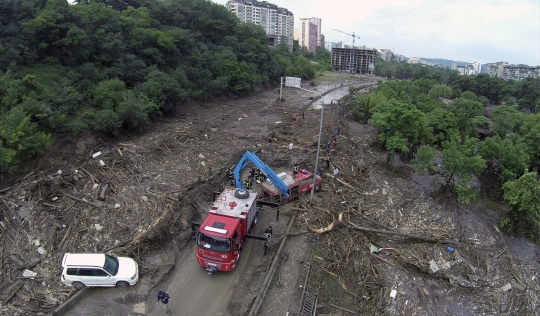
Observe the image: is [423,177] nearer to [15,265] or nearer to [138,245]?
[138,245]

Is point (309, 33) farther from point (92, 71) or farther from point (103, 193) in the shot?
point (103, 193)

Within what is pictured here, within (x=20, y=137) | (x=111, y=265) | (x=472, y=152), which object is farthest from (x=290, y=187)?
(x=20, y=137)

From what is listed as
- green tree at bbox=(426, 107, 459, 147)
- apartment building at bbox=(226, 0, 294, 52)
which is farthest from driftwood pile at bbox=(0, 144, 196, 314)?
apartment building at bbox=(226, 0, 294, 52)

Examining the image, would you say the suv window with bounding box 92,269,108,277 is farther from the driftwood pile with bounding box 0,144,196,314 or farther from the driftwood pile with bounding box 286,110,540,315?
the driftwood pile with bounding box 286,110,540,315

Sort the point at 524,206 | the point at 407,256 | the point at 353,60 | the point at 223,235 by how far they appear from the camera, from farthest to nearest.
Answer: the point at 353,60 → the point at 524,206 → the point at 407,256 → the point at 223,235

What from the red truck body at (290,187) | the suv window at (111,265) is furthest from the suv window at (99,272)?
the red truck body at (290,187)

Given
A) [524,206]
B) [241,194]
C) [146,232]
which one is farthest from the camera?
[524,206]

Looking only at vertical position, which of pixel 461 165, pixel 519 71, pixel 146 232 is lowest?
pixel 146 232
